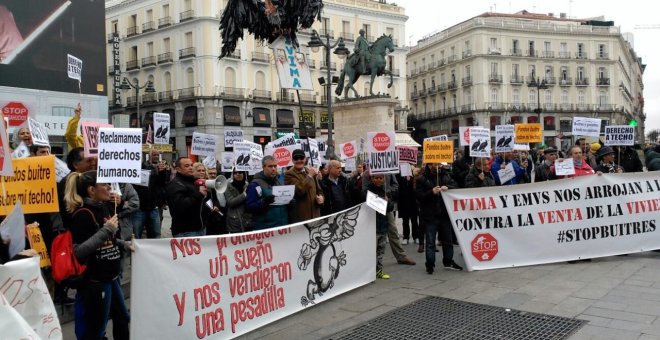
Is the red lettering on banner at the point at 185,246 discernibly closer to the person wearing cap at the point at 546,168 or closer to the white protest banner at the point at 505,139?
the person wearing cap at the point at 546,168

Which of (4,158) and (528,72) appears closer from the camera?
(4,158)

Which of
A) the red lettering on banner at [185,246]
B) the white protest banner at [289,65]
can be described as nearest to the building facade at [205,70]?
the white protest banner at [289,65]

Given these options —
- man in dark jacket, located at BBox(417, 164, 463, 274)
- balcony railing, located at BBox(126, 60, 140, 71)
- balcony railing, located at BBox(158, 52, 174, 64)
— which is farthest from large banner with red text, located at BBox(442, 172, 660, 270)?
balcony railing, located at BBox(126, 60, 140, 71)

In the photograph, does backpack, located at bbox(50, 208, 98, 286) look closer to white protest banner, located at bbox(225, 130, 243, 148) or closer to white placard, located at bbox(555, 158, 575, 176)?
white protest banner, located at bbox(225, 130, 243, 148)

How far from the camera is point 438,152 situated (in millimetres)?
7895

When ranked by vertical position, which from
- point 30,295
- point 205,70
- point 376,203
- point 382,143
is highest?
point 205,70

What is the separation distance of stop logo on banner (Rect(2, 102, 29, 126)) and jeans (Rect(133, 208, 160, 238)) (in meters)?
2.63

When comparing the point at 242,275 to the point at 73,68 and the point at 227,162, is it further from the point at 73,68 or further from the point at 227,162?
the point at 73,68

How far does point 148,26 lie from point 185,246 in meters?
52.2

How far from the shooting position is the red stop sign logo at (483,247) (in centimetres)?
773

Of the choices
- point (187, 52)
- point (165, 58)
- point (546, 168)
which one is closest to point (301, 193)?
point (546, 168)

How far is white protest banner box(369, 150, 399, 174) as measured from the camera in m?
7.62

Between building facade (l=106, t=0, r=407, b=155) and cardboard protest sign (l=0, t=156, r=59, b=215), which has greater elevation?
building facade (l=106, t=0, r=407, b=155)

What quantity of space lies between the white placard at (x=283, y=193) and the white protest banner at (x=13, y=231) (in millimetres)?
3145
